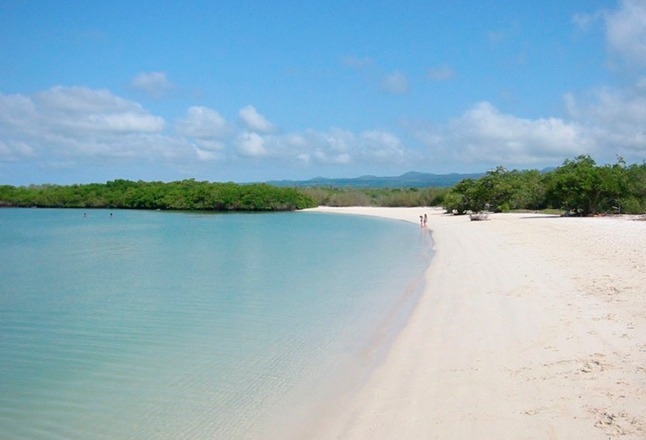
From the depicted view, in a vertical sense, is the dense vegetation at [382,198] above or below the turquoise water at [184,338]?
above

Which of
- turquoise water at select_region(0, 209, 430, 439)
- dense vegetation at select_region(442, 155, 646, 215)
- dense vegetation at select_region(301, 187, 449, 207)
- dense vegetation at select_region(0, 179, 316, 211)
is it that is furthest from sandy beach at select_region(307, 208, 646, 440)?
dense vegetation at select_region(0, 179, 316, 211)

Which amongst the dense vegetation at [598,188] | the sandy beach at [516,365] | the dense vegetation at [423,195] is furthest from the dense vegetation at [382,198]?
the sandy beach at [516,365]

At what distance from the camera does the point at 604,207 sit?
31.8 meters

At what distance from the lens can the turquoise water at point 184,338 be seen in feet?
18.8

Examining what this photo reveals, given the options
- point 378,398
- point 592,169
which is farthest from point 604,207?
point 378,398

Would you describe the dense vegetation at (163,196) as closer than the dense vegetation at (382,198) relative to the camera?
Yes

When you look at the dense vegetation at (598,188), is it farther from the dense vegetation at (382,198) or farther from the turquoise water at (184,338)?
the dense vegetation at (382,198)

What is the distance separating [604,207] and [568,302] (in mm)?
25939

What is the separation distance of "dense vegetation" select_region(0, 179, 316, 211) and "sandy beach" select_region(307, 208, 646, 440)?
60.5 m

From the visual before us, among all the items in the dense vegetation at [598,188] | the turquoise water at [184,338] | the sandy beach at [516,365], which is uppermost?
the dense vegetation at [598,188]

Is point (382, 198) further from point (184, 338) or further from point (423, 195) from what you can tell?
point (184, 338)

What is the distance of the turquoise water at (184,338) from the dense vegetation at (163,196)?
5230cm

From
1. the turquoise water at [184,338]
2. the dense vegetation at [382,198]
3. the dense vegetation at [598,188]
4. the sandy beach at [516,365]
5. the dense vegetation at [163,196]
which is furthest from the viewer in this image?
the dense vegetation at [382,198]

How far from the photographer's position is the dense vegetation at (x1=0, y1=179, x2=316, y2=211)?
72125 mm
